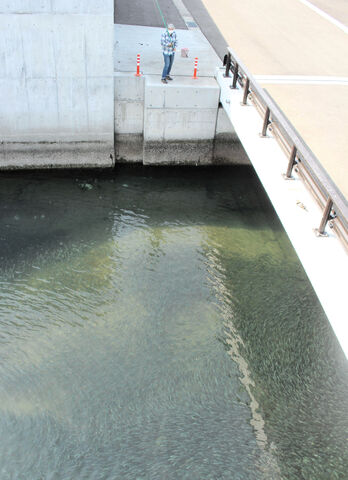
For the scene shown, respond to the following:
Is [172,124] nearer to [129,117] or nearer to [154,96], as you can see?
[154,96]

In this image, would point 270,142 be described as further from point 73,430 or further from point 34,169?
point 34,169

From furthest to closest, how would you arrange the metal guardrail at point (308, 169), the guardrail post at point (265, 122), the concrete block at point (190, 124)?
the concrete block at point (190, 124)
the guardrail post at point (265, 122)
the metal guardrail at point (308, 169)

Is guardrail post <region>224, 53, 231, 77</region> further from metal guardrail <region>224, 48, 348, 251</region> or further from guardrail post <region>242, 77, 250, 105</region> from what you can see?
metal guardrail <region>224, 48, 348, 251</region>

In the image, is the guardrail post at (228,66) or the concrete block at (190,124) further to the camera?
the concrete block at (190,124)

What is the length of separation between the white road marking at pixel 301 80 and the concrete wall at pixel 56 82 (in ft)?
13.8

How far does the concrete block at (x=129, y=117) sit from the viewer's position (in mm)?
13663

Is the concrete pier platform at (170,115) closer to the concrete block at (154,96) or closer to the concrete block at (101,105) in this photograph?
the concrete block at (154,96)

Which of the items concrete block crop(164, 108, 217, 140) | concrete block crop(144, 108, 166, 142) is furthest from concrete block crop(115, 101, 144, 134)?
concrete block crop(164, 108, 217, 140)

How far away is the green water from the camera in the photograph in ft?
24.3

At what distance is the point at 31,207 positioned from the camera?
12859 millimetres

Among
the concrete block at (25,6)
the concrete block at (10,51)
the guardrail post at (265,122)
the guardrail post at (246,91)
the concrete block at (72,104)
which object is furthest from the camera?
the concrete block at (72,104)

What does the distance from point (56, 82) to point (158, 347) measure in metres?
7.83

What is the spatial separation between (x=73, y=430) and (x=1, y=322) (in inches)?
116

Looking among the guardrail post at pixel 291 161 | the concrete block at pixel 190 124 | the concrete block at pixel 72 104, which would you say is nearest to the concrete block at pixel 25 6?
the concrete block at pixel 72 104
